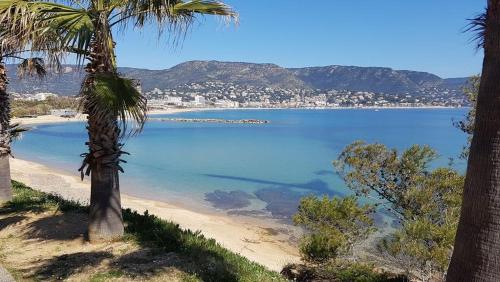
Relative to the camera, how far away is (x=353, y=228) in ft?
34.7

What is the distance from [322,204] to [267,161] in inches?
1552

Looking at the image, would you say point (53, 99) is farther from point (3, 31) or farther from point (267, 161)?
point (3, 31)

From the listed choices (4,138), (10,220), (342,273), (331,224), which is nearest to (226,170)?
(331,224)

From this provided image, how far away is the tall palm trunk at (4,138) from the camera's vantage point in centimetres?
984

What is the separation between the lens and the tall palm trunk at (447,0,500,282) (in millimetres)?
2766

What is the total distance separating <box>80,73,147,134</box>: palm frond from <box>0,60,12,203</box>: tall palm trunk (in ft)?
15.6

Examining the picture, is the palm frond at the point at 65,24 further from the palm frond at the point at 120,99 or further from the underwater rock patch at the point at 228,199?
the underwater rock patch at the point at 228,199

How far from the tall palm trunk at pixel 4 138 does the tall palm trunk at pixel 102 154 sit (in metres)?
4.15

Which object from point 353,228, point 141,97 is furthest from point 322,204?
point 141,97

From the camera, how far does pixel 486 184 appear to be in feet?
9.22

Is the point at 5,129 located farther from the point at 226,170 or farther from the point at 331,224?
the point at 226,170

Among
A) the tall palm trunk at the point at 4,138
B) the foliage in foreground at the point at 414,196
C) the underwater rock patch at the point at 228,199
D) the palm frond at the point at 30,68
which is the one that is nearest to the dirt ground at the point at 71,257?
the tall palm trunk at the point at 4,138

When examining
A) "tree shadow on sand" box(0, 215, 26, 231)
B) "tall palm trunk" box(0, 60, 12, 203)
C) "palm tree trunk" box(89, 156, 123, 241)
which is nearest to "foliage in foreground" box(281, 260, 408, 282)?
"palm tree trunk" box(89, 156, 123, 241)

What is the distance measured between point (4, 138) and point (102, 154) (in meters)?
4.65
